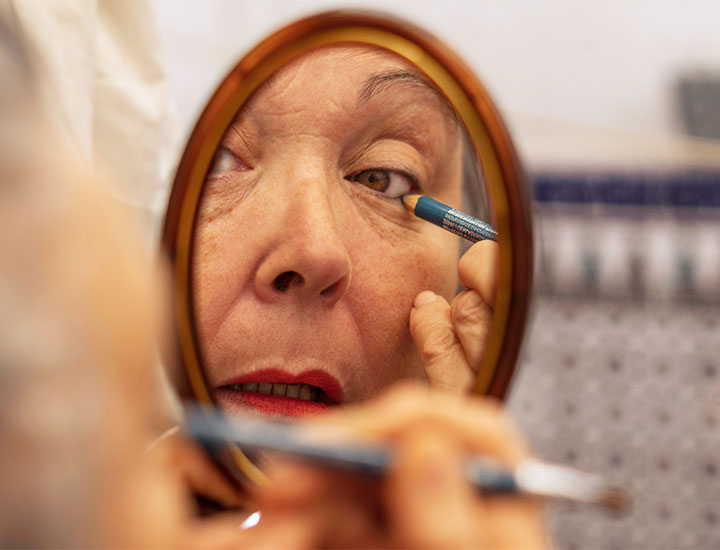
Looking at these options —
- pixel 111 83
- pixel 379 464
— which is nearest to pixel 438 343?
pixel 379 464

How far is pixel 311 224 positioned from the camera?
258 millimetres

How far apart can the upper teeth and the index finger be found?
0.08 m

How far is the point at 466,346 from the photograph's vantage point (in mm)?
247

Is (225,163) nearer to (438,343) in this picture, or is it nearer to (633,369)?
(438,343)

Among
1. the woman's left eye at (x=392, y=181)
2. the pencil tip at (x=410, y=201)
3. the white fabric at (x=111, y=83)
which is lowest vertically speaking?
the pencil tip at (x=410, y=201)

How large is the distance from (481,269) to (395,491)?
0.12 m

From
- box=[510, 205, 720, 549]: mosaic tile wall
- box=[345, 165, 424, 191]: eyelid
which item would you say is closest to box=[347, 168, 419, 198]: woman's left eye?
box=[345, 165, 424, 191]: eyelid

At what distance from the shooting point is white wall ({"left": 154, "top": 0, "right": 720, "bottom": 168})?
679 millimetres

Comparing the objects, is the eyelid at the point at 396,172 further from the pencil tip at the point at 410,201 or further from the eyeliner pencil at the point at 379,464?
the eyeliner pencil at the point at 379,464

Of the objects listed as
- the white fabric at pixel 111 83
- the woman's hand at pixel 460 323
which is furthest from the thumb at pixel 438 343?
the white fabric at pixel 111 83

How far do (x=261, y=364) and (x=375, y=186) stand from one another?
96 millimetres

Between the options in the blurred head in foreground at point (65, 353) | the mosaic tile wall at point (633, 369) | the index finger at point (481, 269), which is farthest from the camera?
the mosaic tile wall at point (633, 369)

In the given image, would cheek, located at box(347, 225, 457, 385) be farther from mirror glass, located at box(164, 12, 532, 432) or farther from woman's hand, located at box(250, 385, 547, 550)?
woman's hand, located at box(250, 385, 547, 550)

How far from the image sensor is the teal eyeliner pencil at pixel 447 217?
0.82ft
